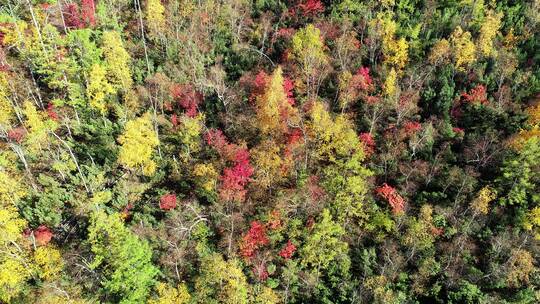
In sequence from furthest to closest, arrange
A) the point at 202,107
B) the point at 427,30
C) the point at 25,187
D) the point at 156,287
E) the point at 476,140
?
1. the point at 427,30
2. the point at 202,107
3. the point at 476,140
4. the point at 25,187
5. the point at 156,287

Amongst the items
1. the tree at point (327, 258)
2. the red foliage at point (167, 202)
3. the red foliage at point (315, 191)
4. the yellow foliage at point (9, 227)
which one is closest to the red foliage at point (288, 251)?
the tree at point (327, 258)

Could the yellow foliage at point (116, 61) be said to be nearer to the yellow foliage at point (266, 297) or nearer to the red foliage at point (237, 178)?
the red foliage at point (237, 178)

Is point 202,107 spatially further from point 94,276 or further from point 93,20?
point 94,276

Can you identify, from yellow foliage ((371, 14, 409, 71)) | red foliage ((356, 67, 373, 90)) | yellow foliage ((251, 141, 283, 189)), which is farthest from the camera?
yellow foliage ((371, 14, 409, 71))

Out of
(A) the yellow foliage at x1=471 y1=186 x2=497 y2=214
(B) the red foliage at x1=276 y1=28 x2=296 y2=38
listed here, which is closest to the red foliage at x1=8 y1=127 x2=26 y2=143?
(B) the red foliage at x1=276 y1=28 x2=296 y2=38

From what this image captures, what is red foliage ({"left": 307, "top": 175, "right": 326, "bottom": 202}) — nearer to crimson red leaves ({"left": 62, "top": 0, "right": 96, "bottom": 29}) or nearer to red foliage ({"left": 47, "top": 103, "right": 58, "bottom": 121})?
red foliage ({"left": 47, "top": 103, "right": 58, "bottom": 121})

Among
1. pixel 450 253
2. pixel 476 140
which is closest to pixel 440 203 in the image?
→ pixel 450 253

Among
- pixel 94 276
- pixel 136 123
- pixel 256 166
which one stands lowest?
pixel 94 276
